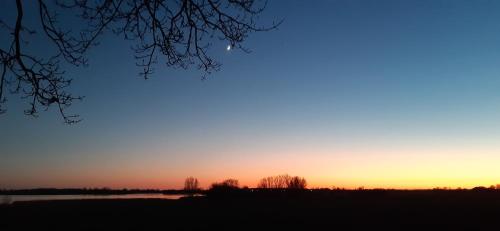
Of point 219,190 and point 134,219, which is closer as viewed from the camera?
point 134,219

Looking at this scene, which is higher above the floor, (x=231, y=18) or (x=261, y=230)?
(x=231, y=18)

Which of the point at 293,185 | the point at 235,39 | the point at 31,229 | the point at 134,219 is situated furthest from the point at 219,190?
the point at 235,39

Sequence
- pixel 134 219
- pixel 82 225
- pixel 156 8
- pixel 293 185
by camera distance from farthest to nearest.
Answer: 1. pixel 293 185
2. pixel 134 219
3. pixel 82 225
4. pixel 156 8

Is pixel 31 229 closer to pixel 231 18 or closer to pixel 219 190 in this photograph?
pixel 231 18

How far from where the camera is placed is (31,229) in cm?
2955

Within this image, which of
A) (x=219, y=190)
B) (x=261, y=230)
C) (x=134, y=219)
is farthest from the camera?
(x=219, y=190)

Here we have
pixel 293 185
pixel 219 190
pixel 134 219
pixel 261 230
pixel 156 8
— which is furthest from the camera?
pixel 293 185

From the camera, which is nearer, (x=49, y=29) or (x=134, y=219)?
(x=49, y=29)

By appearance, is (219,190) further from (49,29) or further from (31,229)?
(49,29)

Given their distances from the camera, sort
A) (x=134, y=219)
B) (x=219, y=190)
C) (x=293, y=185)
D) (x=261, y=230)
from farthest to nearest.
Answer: (x=293, y=185) < (x=219, y=190) < (x=134, y=219) < (x=261, y=230)

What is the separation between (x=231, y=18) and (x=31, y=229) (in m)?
28.0

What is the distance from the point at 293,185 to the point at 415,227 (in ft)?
248

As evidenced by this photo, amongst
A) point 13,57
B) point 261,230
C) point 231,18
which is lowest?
point 261,230

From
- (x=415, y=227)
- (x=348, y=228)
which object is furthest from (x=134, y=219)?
(x=415, y=227)
